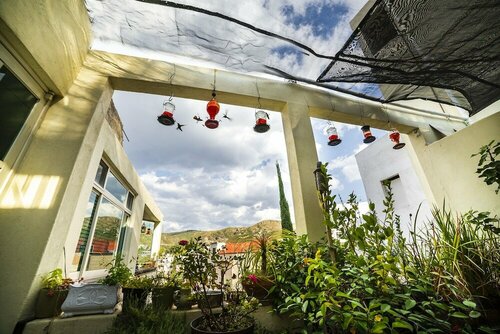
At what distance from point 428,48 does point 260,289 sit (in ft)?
11.0

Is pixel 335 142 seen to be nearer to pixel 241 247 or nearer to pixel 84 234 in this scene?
pixel 241 247

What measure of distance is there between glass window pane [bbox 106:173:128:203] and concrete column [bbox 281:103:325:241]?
10.0 ft

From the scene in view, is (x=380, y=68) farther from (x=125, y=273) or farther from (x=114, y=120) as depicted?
(x=114, y=120)

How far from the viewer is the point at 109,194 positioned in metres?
3.37

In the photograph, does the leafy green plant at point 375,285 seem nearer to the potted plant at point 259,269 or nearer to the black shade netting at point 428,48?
the potted plant at point 259,269

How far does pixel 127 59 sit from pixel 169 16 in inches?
44.5

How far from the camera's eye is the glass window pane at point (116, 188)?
135 inches

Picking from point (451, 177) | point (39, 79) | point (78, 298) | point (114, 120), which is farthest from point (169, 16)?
point (451, 177)

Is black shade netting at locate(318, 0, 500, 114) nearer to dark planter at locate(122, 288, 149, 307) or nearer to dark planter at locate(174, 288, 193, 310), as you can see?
dark planter at locate(174, 288, 193, 310)

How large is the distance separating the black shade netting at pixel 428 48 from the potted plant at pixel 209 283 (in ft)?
9.45

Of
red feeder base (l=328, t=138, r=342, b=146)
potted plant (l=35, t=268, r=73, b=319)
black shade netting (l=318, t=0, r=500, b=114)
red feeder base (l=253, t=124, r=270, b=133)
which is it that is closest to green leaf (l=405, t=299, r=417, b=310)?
red feeder base (l=253, t=124, r=270, b=133)

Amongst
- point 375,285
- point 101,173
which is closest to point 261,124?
point 375,285

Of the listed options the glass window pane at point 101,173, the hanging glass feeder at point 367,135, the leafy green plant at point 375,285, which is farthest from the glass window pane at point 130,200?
the hanging glass feeder at point 367,135

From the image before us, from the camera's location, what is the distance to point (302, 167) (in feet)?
10.00
